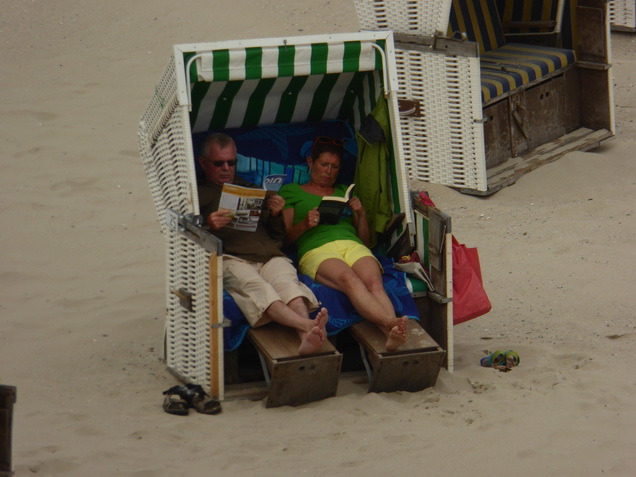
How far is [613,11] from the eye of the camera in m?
14.0

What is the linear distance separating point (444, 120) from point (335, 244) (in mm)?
3018

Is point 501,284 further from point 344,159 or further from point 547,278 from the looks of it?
point 344,159

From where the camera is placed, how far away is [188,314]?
243 inches

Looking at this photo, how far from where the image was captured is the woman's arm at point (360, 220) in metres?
Result: 6.79

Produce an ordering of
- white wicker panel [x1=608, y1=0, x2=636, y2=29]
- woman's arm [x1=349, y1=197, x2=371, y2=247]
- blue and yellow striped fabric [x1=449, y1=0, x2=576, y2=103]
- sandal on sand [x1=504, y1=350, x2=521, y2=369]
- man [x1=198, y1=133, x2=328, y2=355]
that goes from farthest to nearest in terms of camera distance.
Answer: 1. white wicker panel [x1=608, y1=0, x2=636, y2=29]
2. blue and yellow striped fabric [x1=449, y1=0, x2=576, y2=103]
3. woman's arm [x1=349, y1=197, x2=371, y2=247]
4. sandal on sand [x1=504, y1=350, x2=521, y2=369]
5. man [x1=198, y1=133, x2=328, y2=355]

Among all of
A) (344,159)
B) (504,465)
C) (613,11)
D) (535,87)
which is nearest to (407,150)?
(535,87)

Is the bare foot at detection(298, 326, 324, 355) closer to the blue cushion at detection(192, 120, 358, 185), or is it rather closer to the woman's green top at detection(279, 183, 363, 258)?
the woman's green top at detection(279, 183, 363, 258)

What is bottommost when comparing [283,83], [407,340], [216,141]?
[407,340]

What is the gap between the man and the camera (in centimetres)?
602

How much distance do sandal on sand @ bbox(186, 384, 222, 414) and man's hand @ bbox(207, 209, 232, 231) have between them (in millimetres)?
846

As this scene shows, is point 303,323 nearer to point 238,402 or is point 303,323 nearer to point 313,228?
point 238,402

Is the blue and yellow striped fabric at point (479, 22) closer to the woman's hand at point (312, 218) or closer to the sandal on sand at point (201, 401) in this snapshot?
the woman's hand at point (312, 218)

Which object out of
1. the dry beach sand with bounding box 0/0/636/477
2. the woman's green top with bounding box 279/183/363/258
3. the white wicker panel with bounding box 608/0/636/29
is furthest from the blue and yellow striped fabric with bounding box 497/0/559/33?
the woman's green top with bounding box 279/183/363/258

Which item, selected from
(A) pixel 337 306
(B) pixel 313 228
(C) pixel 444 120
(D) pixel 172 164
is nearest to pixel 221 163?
(D) pixel 172 164
